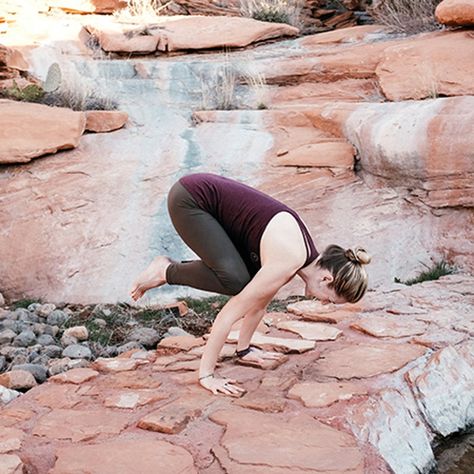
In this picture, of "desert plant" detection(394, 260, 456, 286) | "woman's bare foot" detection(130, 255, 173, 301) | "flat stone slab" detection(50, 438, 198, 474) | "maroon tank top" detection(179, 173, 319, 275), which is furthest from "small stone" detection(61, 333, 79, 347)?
"desert plant" detection(394, 260, 456, 286)

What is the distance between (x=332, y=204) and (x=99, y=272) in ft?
6.59

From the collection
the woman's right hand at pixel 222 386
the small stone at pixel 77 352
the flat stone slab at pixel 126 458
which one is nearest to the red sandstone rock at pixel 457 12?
the small stone at pixel 77 352

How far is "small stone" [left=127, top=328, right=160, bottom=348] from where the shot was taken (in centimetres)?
506

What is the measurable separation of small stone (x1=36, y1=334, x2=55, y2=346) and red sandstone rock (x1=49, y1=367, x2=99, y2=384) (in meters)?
0.99

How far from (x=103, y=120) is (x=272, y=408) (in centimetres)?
450

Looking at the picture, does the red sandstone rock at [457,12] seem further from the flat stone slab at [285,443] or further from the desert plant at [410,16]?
the flat stone slab at [285,443]

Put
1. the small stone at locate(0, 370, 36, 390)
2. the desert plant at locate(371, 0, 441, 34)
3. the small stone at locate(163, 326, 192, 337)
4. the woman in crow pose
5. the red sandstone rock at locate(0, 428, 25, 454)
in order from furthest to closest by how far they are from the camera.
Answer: the desert plant at locate(371, 0, 441, 34) → the small stone at locate(163, 326, 192, 337) → the small stone at locate(0, 370, 36, 390) → the woman in crow pose → the red sandstone rock at locate(0, 428, 25, 454)

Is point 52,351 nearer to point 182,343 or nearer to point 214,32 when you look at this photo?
point 182,343

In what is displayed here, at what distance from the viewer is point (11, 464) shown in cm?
283

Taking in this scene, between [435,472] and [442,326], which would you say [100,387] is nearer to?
[435,472]

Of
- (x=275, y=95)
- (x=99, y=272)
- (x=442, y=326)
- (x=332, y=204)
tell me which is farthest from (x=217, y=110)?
(x=442, y=326)

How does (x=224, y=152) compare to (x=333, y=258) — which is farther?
(x=224, y=152)

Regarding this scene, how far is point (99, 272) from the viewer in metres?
6.29

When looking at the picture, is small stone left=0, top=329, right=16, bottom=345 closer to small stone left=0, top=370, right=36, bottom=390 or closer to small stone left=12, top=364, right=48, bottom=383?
small stone left=12, top=364, right=48, bottom=383
